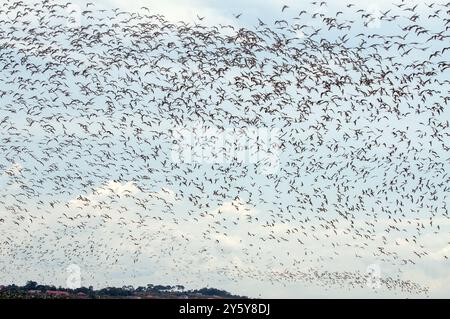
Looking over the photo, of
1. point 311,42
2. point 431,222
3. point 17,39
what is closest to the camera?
point 431,222

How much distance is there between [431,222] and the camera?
43.1m

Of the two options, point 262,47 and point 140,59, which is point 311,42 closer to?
point 262,47
